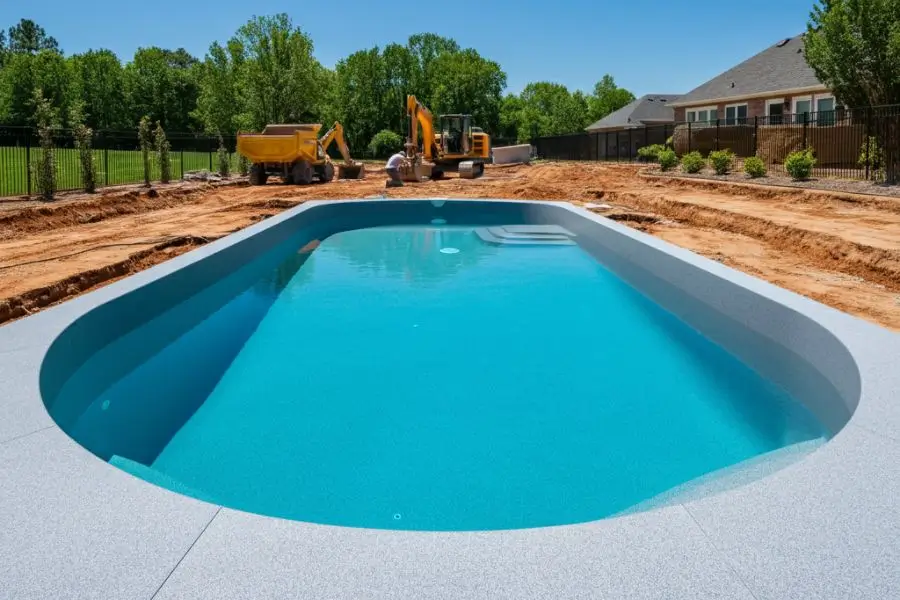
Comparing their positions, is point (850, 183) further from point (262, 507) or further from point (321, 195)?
point (262, 507)

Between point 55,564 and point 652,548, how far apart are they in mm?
1846

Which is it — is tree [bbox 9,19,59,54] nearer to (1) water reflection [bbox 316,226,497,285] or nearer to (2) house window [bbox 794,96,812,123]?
(2) house window [bbox 794,96,812,123]

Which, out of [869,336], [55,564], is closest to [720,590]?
Result: [55,564]

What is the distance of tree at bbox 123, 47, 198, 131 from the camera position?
66938 mm

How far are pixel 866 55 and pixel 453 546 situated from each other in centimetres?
1746

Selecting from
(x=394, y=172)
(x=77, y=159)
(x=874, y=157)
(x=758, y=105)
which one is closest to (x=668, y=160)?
(x=874, y=157)

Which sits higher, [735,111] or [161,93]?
[161,93]

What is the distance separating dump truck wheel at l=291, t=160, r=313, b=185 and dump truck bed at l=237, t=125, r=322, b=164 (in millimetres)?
225

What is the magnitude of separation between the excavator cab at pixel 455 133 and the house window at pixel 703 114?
611 inches

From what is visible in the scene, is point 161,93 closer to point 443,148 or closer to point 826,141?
point 443,148

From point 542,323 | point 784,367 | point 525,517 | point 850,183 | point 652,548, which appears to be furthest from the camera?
point 850,183

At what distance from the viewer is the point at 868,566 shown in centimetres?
206

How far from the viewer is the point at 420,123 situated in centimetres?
2364

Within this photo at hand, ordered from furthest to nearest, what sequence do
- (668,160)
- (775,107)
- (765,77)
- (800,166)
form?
(765,77) < (775,107) < (668,160) < (800,166)
